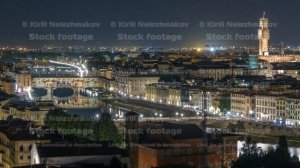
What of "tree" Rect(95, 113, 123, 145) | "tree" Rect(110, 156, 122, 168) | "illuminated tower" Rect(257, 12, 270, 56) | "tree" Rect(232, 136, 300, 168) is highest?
"illuminated tower" Rect(257, 12, 270, 56)

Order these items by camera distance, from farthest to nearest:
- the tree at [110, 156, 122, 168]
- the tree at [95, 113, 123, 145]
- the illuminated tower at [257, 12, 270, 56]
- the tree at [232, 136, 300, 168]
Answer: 1. the illuminated tower at [257, 12, 270, 56]
2. the tree at [95, 113, 123, 145]
3. the tree at [232, 136, 300, 168]
4. the tree at [110, 156, 122, 168]

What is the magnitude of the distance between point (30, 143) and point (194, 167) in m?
1.95

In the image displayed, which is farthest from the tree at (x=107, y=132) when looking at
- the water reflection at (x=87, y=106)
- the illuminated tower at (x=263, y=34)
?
the illuminated tower at (x=263, y=34)

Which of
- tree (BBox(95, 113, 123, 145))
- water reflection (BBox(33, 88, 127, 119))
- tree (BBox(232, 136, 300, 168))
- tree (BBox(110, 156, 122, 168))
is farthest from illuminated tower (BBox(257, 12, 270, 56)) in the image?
tree (BBox(110, 156, 122, 168))

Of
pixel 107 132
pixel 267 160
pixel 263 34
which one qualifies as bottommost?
pixel 267 160

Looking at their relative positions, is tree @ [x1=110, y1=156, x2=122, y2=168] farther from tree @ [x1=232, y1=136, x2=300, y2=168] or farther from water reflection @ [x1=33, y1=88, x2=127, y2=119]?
water reflection @ [x1=33, y1=88, x2=127, y2=119]

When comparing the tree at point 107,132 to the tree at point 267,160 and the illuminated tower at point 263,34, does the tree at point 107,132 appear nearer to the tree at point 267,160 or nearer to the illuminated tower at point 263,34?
the tree at point 267,160

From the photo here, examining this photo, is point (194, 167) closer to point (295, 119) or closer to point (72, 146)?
point (72, 146)

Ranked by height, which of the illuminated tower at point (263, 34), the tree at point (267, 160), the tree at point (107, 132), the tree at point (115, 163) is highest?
the illuminated tower at point (263, 34)

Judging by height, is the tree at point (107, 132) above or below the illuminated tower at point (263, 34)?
below

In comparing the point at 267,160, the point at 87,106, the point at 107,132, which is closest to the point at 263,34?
the point at 87,106

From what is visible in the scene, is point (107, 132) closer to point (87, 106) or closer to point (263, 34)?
point (87, 106)

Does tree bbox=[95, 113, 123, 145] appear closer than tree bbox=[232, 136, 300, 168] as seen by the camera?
No

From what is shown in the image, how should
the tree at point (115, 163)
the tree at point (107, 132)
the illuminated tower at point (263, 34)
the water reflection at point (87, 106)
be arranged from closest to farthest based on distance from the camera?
the tree at point (115, 163)
the tree at point (107, 132)
the water reflection at point (87, 106)
the illuminated tower at point (263, 34)
